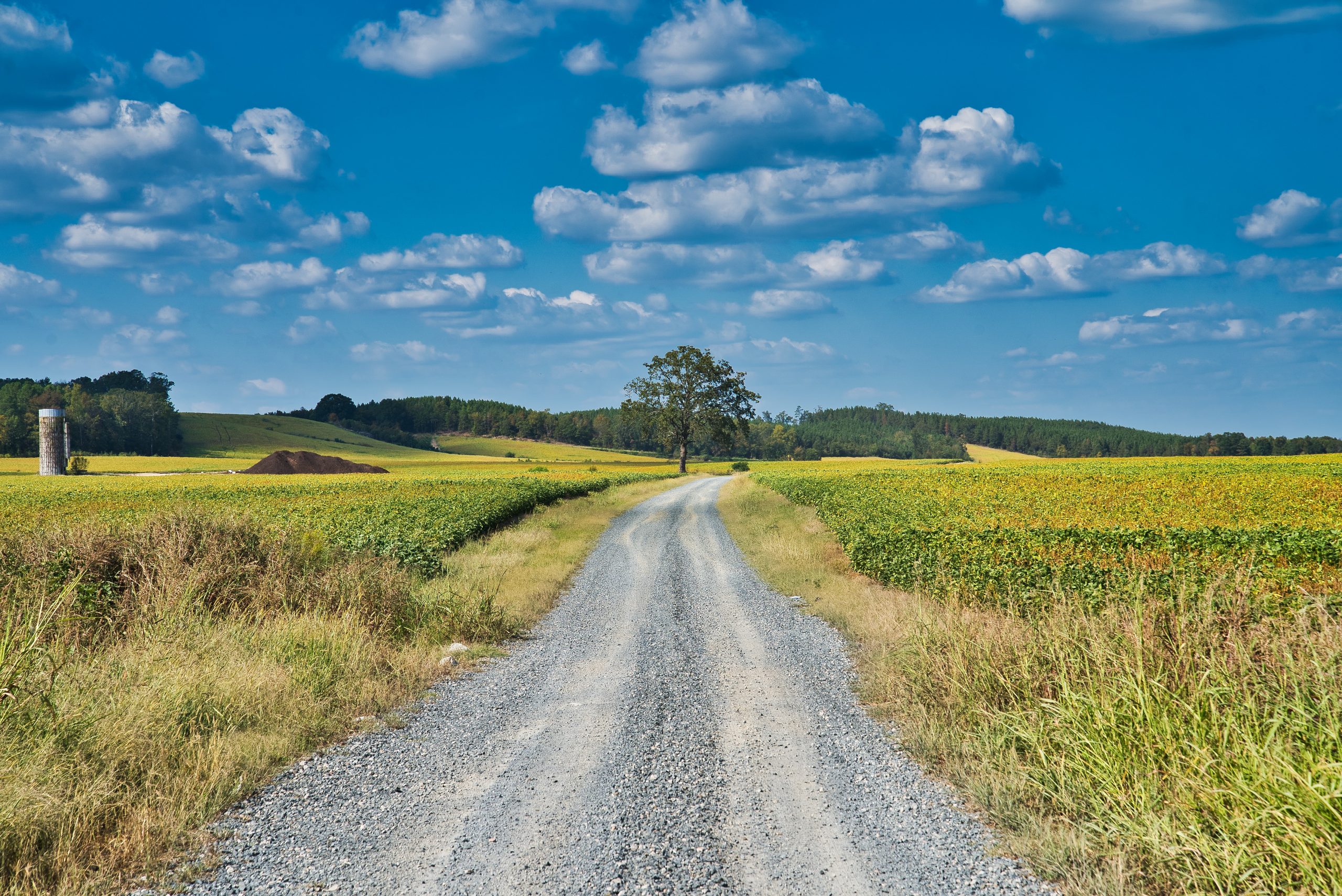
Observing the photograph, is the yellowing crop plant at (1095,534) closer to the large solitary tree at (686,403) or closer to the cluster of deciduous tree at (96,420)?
the large solitary tree at (686,403)

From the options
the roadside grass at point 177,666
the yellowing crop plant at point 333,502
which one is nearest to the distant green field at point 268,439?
the yellowing crop plant at point 333,502

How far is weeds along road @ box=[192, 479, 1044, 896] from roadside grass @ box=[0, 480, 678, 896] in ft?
1.63

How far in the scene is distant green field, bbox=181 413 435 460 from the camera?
125188mm

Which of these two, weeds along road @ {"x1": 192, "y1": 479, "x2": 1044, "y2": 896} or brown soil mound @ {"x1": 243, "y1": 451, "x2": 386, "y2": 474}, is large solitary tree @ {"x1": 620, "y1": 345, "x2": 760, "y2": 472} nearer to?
brown soil mound @ {"x1": 243, "y1": 451, "x2": 386, "y2": 474}

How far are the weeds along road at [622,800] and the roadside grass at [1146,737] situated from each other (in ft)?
1.46

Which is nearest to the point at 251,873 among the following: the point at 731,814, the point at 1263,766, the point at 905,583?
the point at 731,814

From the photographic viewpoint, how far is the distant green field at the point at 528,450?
130 meters

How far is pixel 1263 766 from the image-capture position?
13.9 feet

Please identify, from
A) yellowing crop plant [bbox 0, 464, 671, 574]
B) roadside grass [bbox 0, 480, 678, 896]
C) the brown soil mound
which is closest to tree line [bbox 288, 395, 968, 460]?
the brown soil mound

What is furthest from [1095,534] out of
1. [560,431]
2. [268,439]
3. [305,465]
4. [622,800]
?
[560,431]

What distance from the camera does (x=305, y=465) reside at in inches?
3000

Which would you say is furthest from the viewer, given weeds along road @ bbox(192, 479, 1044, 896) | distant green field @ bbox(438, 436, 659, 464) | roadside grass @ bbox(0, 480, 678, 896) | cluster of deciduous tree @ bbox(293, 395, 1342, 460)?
cluster of deciduous tree @ bbox(293, 395, 1342, 460)

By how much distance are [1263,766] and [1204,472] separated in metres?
48.9

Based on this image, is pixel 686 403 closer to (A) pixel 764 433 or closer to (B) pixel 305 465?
(B) pixel 305 465
